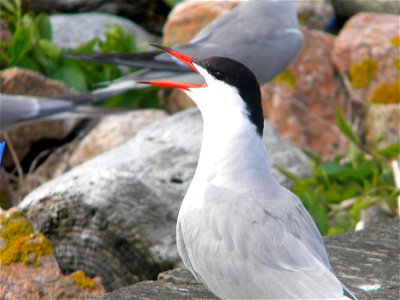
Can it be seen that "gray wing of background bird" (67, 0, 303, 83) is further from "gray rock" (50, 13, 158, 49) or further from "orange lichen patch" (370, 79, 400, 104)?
"gray rock" (50, 13, 158, 49)

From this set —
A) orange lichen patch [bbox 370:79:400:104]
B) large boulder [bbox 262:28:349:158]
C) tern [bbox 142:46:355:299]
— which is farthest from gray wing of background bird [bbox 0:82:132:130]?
orange lichen patch [bbox 370:79:400:104]

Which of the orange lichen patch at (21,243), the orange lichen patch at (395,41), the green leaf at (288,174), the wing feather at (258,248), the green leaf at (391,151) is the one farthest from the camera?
the orange lichen patch at (395,41)

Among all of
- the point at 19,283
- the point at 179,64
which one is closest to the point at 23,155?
the point at 179,64

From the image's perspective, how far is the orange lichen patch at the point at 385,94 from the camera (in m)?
6.51

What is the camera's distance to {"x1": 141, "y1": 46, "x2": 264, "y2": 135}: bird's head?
286 cm

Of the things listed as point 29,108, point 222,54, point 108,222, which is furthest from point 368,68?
point 108,222

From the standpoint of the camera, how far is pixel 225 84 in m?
2.89

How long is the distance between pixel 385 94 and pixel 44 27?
261 centimetres

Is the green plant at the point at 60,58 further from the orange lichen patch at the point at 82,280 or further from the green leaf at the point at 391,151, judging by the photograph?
the orange lichen patch at the point at 82,280

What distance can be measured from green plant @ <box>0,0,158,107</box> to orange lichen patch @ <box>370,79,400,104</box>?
5.39 feet

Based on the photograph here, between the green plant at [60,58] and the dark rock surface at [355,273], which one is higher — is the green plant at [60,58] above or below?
below

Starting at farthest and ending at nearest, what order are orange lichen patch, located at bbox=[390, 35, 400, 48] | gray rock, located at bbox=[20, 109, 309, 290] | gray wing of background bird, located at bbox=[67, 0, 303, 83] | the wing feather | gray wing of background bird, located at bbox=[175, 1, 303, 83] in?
orange lichen patch, located at bbox=[390, 35, 400, 48], gray wing of background bird, located at bbox=[175, 1, 303, 83], gray wing of background bird, located at bbox=[67, 0, 303, 83], gray rock, located at bbox=[20, 109, 309, 290], the wing feather

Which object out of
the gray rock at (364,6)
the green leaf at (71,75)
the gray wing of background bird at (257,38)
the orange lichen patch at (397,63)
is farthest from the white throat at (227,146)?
the gray rock at (364,6)

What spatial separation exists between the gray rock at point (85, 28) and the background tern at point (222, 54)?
154 cm
